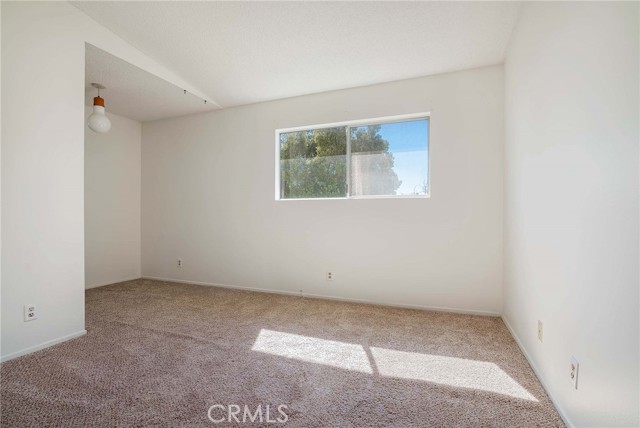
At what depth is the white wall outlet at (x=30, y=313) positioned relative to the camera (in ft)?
6.57

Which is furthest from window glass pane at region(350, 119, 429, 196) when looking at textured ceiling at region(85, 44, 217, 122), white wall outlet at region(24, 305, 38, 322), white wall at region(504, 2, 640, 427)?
white wall outlet at region(24, 305, 38, 322)

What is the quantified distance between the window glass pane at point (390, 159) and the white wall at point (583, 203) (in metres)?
1.13

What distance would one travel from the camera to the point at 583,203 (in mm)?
1232

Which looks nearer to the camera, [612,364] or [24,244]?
[612,364]

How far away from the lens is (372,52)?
2594 millimetres

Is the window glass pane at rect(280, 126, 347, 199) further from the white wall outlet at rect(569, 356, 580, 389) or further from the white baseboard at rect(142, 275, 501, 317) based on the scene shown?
the white wall outlet at rect(569, 356, 580, 389)

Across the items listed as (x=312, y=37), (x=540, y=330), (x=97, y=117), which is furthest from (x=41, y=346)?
(x=540, y=330)

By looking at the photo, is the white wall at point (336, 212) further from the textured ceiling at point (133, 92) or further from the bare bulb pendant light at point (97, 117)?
→ the bare bulb pendant light at point (97, 117)

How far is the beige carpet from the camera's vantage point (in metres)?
1.42

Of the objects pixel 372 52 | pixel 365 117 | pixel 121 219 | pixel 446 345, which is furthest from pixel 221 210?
pixel 446 345

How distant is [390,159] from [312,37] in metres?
1.48

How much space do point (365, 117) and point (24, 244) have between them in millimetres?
3175

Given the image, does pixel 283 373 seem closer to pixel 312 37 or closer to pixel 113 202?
pixel 312 37

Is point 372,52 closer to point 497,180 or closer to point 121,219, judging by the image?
point 497,180
